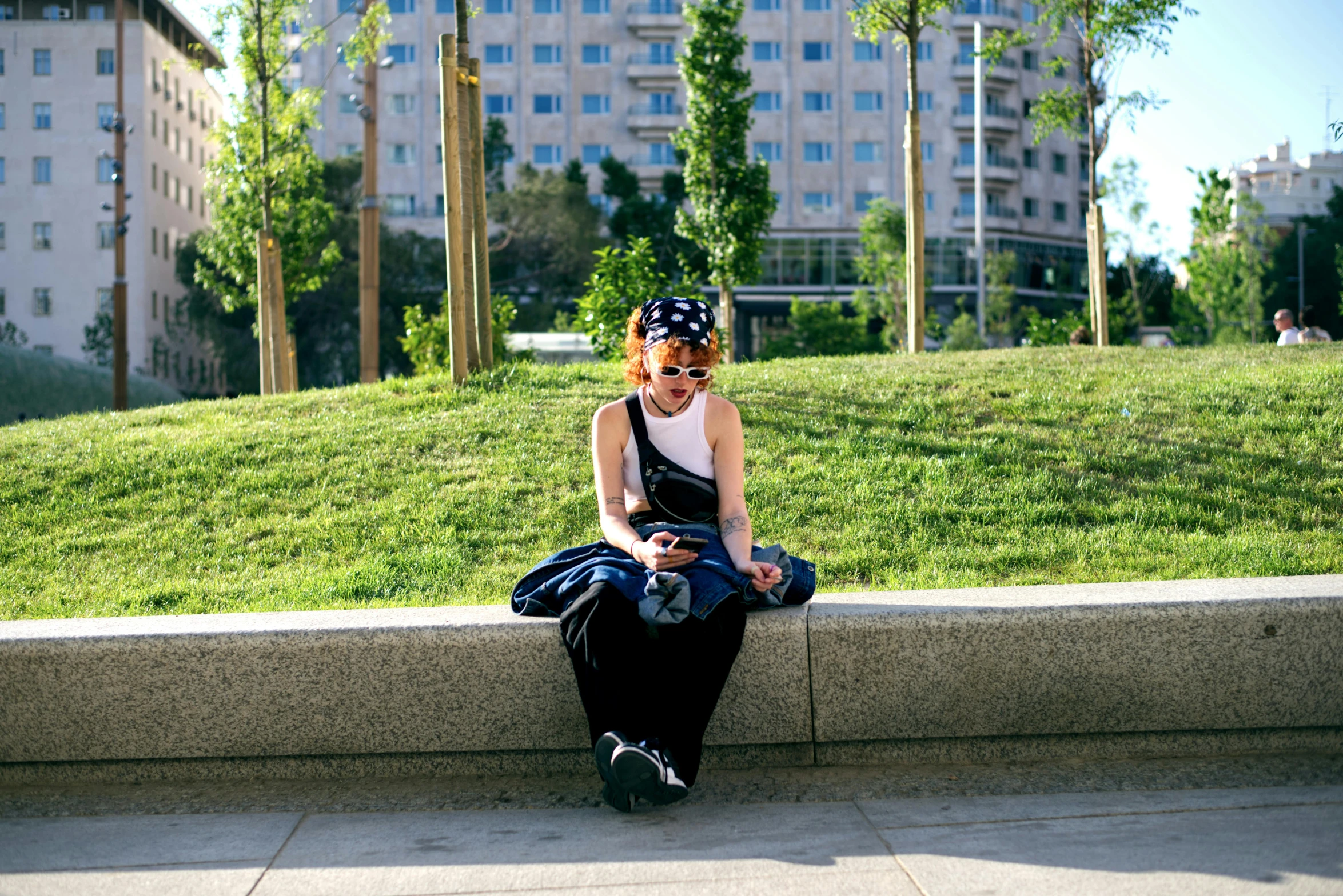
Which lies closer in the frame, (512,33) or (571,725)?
(571,725)

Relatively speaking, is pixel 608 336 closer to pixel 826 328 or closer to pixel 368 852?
pixel 368 852

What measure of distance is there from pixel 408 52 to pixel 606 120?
35.0 ft

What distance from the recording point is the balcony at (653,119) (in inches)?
2420

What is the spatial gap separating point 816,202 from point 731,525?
193 feet

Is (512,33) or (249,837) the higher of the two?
(512,33)

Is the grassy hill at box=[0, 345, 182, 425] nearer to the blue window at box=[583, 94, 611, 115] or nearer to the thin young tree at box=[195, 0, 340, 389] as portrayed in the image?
the thin young tree at box=[195, 0, 340, 389]

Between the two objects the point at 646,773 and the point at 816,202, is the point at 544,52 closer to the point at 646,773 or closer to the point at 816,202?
the point at 816,202

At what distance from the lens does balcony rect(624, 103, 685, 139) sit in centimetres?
6147

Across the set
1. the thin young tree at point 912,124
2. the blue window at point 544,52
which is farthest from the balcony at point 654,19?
the thin young tree at point 912,124

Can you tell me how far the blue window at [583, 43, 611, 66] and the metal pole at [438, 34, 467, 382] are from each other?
53571 mm

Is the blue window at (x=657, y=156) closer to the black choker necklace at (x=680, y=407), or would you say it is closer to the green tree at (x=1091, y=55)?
the green tree at (x=1091, y=55)

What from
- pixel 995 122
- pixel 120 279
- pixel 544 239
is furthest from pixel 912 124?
pixel 995 122

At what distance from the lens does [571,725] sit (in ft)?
13.3

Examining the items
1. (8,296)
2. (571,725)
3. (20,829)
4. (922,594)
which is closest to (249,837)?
(20,829)
